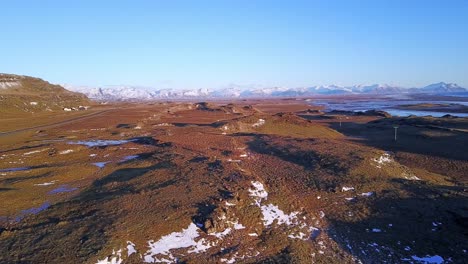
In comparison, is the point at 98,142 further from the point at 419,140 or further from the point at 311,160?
the point at 419,140

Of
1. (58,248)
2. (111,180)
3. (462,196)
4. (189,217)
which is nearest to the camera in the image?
(58,248)

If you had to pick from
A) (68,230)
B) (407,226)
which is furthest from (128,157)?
(407,226)

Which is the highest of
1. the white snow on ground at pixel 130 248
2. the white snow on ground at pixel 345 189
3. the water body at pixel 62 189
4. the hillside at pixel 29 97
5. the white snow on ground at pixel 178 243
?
the hillside at pixel 29 97

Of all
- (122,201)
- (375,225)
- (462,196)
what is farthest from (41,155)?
(462,196)

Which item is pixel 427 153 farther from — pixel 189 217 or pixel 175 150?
pixel 189 217

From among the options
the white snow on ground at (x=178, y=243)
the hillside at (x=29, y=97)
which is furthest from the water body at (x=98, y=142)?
the hillside at (x=29, y=97)

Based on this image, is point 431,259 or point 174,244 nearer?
point 431,259

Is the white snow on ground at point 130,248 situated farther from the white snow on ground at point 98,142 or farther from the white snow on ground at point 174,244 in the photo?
the white snow on ground at point 98,142
